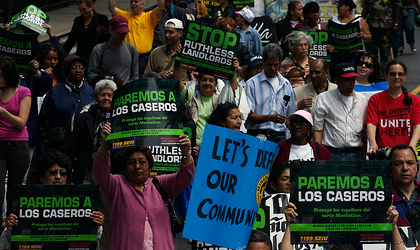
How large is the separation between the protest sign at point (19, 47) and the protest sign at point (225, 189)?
4174mm

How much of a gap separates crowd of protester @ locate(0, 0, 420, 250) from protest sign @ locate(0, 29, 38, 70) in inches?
6.0

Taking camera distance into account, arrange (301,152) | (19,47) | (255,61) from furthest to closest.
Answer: (255,61), (19,47), (301,152)

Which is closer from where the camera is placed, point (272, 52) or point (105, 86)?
point (105, 86)

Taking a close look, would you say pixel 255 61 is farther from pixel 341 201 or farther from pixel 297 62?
pixel 341 201

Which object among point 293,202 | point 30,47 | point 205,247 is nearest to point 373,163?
point 293,202

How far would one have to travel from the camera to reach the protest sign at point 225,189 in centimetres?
807

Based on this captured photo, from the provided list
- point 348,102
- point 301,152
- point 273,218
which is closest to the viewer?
Answer: point 273,218

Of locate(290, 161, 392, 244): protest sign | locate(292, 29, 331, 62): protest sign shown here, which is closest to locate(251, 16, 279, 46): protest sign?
locate(292, 29, 331, 62): protest sign

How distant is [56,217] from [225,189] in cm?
137

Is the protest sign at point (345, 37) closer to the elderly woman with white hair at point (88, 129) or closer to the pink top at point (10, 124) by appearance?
the elderly woman with white hair at point (88, 129)

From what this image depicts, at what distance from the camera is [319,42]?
14312 mm

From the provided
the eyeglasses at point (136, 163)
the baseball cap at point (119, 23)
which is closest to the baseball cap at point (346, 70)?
the baseball cap at point (119, 23)

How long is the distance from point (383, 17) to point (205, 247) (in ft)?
31.2

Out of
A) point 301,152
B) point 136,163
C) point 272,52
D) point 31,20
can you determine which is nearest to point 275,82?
point 272,52
